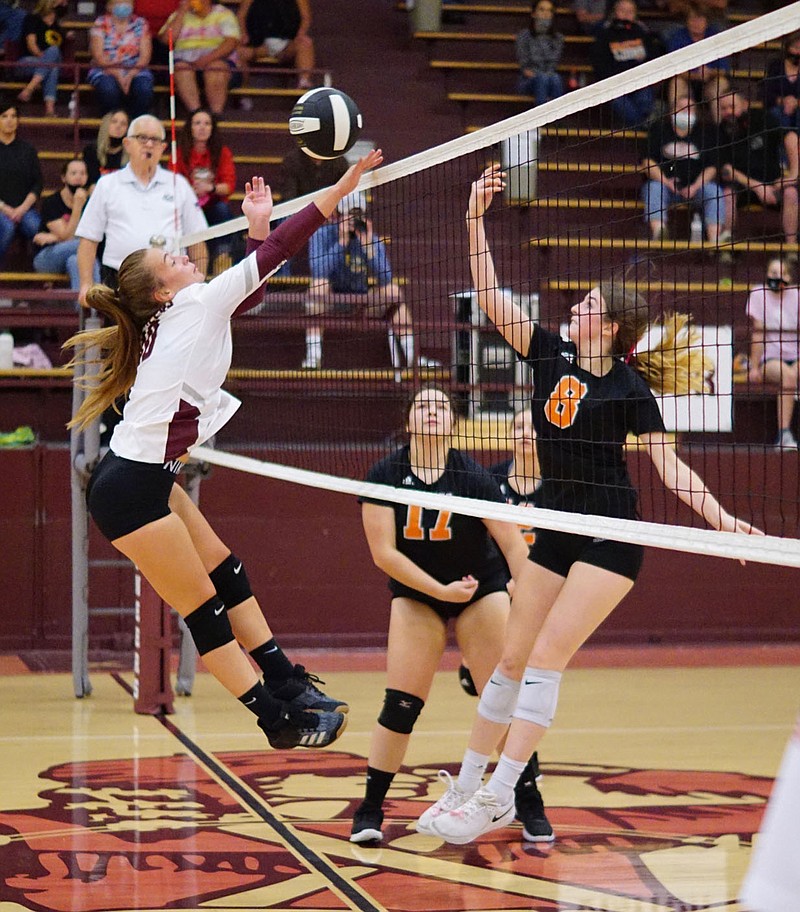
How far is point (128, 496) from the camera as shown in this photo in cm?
438

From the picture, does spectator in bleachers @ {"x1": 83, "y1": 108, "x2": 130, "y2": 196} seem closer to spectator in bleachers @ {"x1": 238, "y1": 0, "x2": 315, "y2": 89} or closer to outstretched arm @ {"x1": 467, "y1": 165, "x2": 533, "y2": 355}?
spectator in bleachers @ {"x1": 238, "y1": 0, "x2": 315, "y2": 89}

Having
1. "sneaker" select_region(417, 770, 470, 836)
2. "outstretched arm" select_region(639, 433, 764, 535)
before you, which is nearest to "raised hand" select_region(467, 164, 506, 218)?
"outstretched arm" select_region(639, 433, 764, 535)

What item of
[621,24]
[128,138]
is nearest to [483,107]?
[621,24]

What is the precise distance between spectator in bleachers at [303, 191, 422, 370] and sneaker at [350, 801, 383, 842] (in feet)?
6.64

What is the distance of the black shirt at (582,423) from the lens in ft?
15.5

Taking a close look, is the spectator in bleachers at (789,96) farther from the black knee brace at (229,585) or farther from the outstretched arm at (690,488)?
the black knee brace at (229,585)

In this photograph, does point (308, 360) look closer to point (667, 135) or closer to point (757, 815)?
point (757, 815)

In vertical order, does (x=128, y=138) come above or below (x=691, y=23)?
below

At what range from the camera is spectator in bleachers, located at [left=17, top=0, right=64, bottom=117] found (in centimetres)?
1178

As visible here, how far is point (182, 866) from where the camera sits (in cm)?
481

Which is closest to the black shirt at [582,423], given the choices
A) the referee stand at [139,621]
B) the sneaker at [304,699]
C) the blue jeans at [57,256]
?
the sneaker at [304,699]

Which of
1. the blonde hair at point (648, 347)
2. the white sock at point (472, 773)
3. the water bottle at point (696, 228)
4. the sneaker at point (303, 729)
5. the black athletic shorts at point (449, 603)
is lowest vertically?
the white sock at point (472, 773)

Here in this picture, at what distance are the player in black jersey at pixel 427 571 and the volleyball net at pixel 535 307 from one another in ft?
0.60

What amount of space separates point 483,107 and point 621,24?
1461 mm
